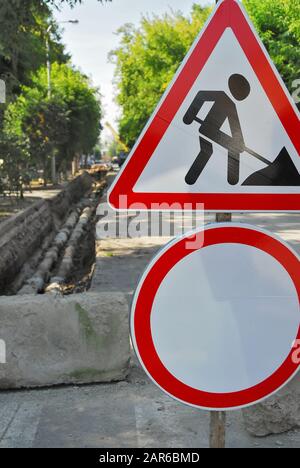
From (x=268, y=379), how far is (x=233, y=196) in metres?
0.59

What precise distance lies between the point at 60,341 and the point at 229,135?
107 inches

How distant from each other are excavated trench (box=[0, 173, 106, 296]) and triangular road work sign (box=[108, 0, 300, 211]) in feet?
27.6

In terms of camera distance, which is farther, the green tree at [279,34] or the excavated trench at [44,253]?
the green tree at [279,34]

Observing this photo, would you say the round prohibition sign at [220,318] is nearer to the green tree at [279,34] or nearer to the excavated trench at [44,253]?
the excavated trench at [44,253]

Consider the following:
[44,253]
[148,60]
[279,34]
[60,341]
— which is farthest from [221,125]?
[148,60]

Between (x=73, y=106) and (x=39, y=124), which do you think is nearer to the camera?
(x=39, y=124)

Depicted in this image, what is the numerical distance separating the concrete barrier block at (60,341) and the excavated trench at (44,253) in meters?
5.95

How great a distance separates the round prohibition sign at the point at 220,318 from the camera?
1.99m

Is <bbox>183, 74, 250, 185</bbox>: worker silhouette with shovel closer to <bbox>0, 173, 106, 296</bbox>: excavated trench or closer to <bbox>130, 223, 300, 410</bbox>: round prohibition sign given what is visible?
<bbox>130, 223, 300, 410</bbox>: round prohibition sign

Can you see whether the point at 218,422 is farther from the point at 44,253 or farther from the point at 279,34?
the point at 279,34

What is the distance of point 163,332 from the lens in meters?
2.03

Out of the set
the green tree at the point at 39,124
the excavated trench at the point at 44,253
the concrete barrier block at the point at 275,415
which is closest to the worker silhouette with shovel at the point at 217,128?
the concrete barrier block at the point at 275,415

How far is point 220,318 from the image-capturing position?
6.63 ft
